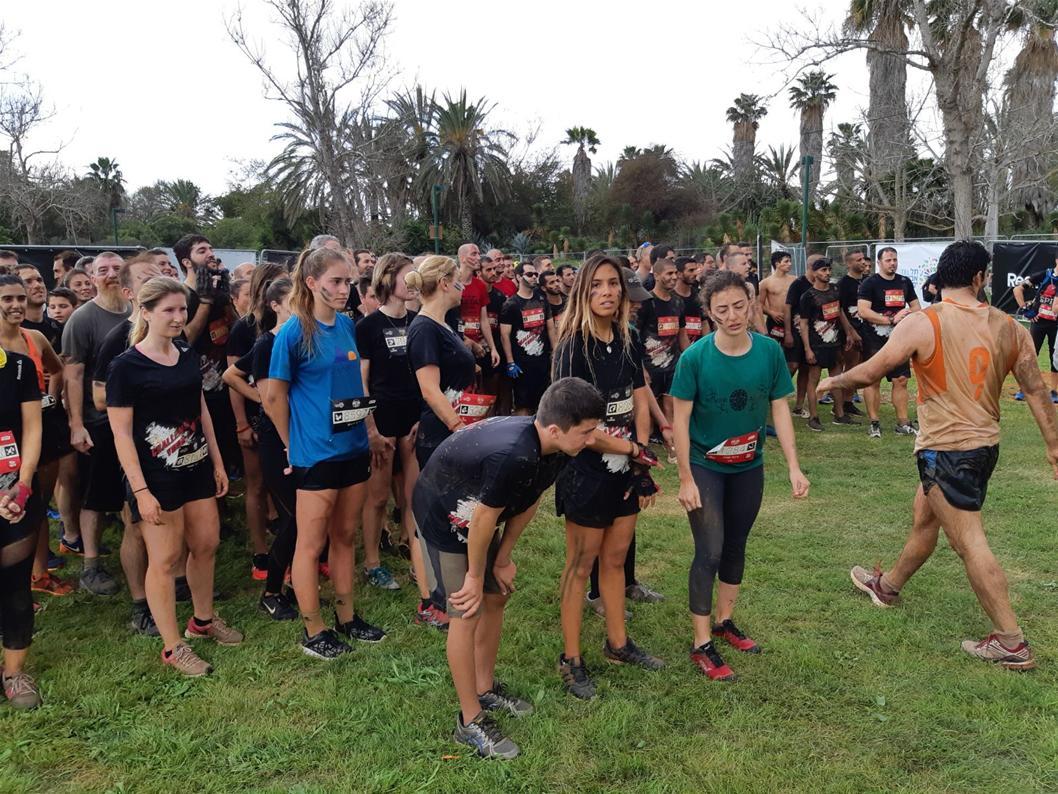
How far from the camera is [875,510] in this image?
5.97m

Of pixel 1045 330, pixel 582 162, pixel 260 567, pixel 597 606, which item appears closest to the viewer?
pixel 597 606

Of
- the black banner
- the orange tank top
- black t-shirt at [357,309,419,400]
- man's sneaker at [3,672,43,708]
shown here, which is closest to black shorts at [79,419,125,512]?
man's sneaker at [3,672,43,708]

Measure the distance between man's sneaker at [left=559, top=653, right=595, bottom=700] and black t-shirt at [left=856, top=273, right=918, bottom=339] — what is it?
6.34 m

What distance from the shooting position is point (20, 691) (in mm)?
3432

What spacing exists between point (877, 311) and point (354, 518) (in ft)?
22.0

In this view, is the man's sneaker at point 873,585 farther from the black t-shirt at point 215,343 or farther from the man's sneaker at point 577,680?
the black t-shirt at point 215,343

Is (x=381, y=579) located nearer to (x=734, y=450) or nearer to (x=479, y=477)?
(x=479, y=477)

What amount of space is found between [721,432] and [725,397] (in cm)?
16

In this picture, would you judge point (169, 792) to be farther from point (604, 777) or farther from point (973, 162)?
point (973, 162)

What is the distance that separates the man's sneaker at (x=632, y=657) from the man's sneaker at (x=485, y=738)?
0.81 metres

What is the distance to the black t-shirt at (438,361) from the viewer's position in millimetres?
3879

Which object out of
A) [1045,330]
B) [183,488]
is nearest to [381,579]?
[183,488]

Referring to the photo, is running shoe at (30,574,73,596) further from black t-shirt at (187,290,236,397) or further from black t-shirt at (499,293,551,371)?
black t-shirt at (499,293,551,371)

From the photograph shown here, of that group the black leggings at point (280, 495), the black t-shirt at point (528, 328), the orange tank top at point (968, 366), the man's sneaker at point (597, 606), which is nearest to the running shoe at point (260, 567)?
the black leggings at point (280, 495)
